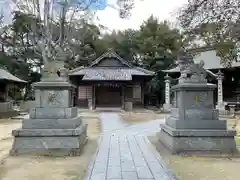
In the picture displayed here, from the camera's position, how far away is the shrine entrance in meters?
28.0

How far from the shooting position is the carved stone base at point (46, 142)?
7285 millimetres

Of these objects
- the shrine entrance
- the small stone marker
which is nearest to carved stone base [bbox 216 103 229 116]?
the shrine entrance

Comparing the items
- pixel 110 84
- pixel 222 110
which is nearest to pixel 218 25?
pixel 222 110

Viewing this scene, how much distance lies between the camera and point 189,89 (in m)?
7.76

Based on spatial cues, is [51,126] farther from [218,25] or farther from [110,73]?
[110,73]

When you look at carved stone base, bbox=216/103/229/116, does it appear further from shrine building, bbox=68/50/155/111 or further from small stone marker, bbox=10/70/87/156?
small stone marker, bbox=10/70/87/156

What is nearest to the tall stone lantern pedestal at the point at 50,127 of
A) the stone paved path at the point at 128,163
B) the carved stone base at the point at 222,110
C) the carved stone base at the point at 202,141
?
the stone paved path at the point at 128,163

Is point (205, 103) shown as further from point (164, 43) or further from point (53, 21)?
point (164, 43)

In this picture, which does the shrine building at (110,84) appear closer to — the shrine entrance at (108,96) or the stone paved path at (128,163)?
the shrine entrance at (108,96)

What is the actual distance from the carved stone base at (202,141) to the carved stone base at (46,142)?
260 centimetres

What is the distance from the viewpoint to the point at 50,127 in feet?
24.8

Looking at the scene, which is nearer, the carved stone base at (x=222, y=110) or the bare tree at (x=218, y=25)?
the bare tree at (x=218, y=25)

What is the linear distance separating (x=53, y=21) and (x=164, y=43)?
1414cm

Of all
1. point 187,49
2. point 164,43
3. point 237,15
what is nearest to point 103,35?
point 164,43
